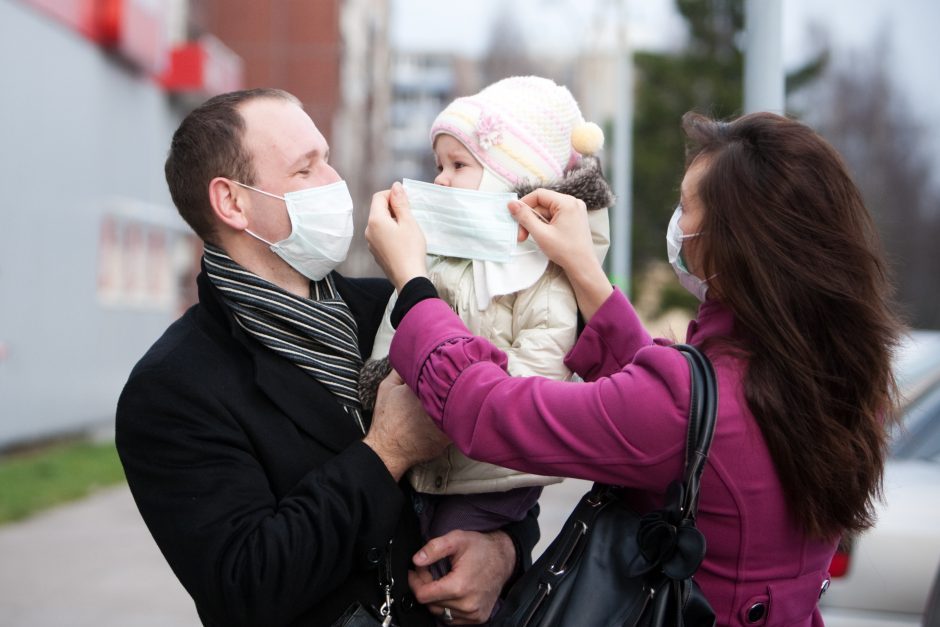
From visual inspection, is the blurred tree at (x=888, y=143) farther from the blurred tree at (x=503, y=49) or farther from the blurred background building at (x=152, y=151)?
the blurred tree at (x=503, y=49)

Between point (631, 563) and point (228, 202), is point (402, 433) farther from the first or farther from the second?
point (228, 202)

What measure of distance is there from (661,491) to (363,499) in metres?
0.63

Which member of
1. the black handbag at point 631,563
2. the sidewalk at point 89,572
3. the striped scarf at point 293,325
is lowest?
the sidewalk at point 89,572

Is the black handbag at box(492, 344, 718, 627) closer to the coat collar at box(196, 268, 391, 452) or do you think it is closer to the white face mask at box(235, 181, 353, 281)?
the coat collar at box(196, 268, 391, 452)

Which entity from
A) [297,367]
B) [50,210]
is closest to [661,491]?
[297,367]

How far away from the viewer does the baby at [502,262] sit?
2.62m

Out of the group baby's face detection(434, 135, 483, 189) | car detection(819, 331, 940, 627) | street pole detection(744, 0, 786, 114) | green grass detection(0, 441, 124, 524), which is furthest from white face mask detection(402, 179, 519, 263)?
green grass detection(0, 441, 124, 524)

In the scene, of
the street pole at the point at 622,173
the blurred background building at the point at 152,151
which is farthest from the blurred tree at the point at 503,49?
the street pole at the point at 622,173

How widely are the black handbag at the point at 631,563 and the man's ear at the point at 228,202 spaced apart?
1.10 m

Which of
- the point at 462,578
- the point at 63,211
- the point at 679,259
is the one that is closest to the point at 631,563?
the point at 462,578

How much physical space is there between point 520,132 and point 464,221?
29cm

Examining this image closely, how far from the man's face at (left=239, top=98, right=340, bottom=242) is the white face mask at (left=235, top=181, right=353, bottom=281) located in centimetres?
2

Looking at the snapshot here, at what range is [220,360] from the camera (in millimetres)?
2551

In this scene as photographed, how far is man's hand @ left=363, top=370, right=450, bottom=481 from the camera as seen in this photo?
2465mm
